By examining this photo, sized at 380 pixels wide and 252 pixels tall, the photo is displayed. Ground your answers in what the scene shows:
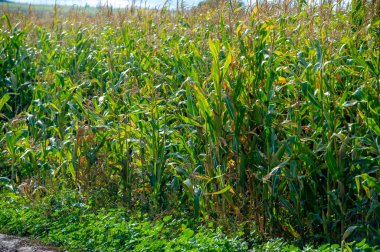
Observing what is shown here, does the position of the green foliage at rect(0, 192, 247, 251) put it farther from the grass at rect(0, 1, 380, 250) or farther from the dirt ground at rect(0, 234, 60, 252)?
the grass at rect(0, 1, 380, 250)

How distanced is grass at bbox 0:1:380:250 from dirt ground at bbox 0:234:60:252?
0.95 m

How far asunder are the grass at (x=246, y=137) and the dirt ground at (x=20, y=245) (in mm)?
949

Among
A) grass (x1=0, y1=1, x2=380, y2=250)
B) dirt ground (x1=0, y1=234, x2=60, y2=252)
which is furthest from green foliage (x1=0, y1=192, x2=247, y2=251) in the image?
grass (x1=0, y1=1, x2=380, y2=250)

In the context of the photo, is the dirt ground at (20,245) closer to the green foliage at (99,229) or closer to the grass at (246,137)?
the green foliage at (99,229)

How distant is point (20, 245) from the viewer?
6.45 m

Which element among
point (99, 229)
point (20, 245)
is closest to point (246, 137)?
point (99, 229)

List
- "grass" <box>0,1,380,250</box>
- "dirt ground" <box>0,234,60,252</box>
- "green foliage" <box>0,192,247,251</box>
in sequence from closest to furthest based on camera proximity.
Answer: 1. "green foliage" <box>0,192,247,251</box>
2. "grass" <box>0,1,380,250</box>
3. "dirt ground" <box>0,234,60,252</box>

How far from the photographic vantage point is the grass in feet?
19.9

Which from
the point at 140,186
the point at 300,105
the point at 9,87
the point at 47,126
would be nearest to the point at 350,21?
the point at 300,105

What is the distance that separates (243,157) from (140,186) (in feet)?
5.04

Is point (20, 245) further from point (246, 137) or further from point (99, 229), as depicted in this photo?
point (246, 137)

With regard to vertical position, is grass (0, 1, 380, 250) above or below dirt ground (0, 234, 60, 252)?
above

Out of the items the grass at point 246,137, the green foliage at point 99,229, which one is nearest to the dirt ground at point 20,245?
the green foliage at point 99,229

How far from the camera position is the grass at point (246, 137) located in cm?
606
